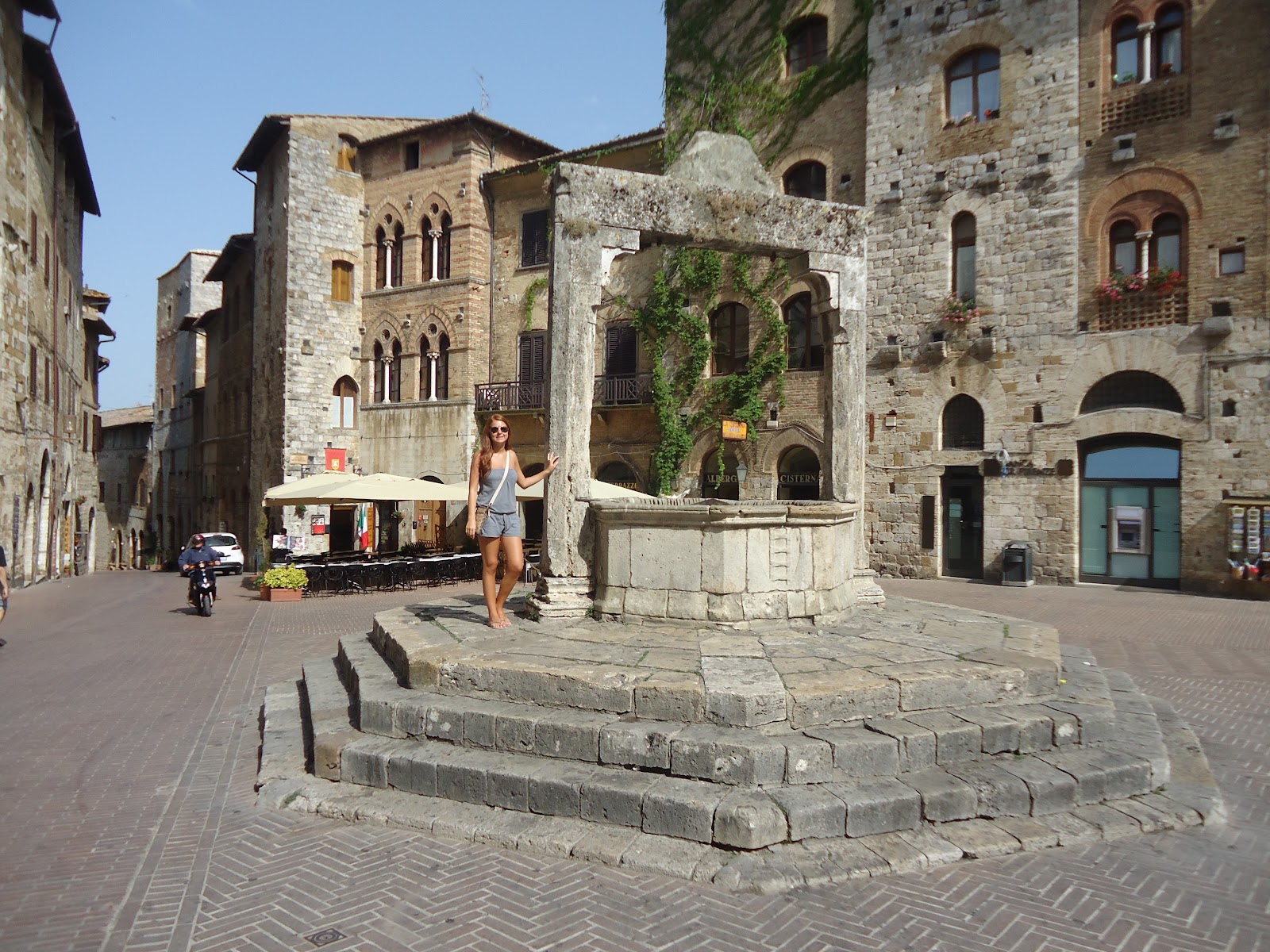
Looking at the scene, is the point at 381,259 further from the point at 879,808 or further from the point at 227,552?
the point at 879,808

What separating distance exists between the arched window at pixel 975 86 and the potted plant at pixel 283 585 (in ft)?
55.6

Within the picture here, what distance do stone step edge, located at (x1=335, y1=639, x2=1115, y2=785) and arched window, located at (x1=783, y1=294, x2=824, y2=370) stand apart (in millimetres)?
15927

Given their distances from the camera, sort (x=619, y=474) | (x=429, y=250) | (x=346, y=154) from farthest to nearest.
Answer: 1. (x=346, y=154)
2. (x=429, y=250)
3. (x=619, y=474)

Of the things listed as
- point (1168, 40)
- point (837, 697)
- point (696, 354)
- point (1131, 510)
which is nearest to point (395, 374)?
point (696, 354)

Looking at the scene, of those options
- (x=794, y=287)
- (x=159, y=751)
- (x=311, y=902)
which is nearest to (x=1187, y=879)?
(x=311, y=902)

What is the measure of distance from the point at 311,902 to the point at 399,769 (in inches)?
51.7

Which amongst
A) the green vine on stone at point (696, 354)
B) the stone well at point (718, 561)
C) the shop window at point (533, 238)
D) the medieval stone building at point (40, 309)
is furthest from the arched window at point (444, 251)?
the stone well at point (718, 561)

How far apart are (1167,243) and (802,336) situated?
7769 mm

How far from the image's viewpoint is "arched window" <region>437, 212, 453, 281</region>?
2625 centimetres

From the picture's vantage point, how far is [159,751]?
6.27 meters

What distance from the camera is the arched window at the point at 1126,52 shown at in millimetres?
17281

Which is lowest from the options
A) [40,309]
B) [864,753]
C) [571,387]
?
[864,753]

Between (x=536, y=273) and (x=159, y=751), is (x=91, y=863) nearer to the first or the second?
(x=159, y=751)

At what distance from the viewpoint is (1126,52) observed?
17.5 meters
